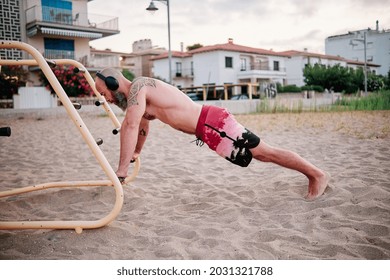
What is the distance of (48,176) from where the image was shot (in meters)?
3.03

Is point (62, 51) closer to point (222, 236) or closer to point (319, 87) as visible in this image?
point (222, 236)

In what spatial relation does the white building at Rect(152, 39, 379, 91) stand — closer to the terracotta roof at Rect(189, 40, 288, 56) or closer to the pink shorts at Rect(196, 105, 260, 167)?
the terracotta roof at Rect(189, 40, 288, 56)

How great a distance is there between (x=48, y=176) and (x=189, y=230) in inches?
72.9

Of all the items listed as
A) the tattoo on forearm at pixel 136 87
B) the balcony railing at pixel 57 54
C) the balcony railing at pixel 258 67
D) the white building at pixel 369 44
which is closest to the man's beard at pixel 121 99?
the tattoo on forearm at pixel 136 87

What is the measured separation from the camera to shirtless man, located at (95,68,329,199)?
193 centimetres

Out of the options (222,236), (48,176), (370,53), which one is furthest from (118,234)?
(370,53)

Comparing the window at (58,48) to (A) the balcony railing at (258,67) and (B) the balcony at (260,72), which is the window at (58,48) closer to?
(B) the balcony at (260,72)

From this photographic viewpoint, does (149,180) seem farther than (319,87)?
No

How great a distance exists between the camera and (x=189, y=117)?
1988mm

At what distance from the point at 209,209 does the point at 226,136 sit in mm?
508

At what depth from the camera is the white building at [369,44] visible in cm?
262

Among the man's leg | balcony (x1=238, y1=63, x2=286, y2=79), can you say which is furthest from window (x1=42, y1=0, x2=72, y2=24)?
balcony (x1=238, y1=63, x2=286, y2=79)

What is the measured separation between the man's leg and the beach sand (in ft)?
0.23
